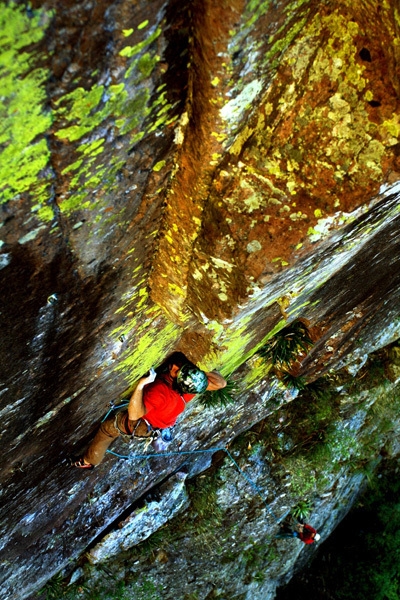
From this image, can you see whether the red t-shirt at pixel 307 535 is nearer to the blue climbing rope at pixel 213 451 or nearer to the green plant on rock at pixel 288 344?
the blue climbing rope at pixel 213 451

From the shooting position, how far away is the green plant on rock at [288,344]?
545 centimetres

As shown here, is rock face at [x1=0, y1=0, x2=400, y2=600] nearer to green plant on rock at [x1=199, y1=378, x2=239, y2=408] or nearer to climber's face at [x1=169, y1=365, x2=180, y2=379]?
climber's face at [x1=169, y1=365, x2=180, y2=379]

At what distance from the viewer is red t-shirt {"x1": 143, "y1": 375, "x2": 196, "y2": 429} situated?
4.22 meters

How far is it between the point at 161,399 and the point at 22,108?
319cm

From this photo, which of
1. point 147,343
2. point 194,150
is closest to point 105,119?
point 194,150

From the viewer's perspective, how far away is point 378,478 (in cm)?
1016

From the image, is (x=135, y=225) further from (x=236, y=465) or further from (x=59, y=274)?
(x=236, y=465)

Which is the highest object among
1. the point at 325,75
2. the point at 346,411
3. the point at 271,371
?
the point at 325,75

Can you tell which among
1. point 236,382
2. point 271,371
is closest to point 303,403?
point 271,371

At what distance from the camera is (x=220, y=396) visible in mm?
5562

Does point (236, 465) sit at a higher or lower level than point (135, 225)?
lower

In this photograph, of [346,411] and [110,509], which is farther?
[346,411]

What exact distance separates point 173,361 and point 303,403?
→ 4449 millimetres

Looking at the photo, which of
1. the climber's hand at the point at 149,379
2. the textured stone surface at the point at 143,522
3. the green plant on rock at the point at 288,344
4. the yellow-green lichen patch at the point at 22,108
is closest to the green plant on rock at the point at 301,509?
the textured stone surface at the point at 143,522
